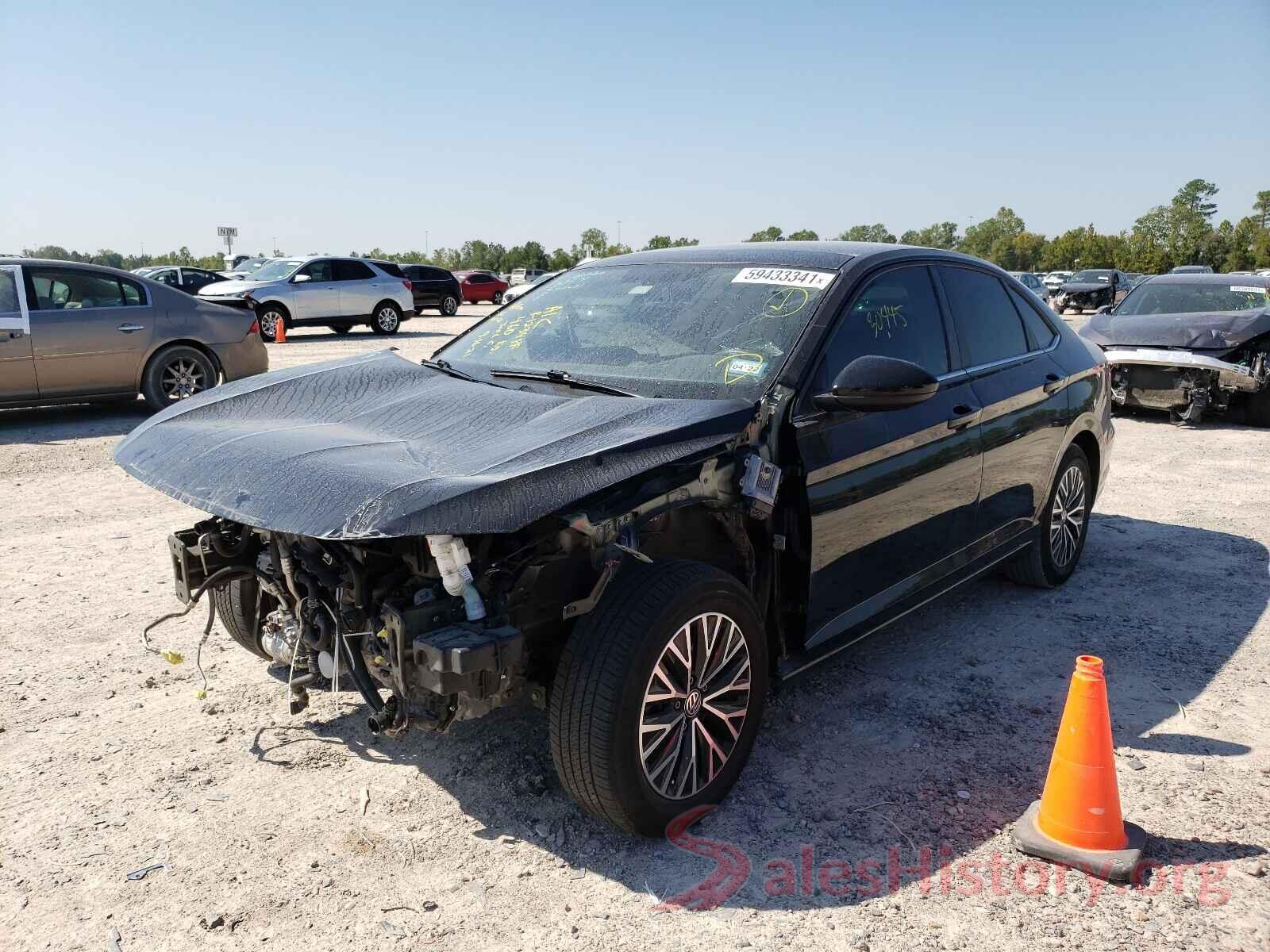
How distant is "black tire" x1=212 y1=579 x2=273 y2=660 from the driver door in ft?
7.09

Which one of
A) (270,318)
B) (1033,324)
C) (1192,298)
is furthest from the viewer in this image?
(270,318)

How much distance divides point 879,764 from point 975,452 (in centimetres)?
149

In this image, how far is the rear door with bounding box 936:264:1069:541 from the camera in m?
4.51

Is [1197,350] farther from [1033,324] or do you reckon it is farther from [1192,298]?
[1033,324]

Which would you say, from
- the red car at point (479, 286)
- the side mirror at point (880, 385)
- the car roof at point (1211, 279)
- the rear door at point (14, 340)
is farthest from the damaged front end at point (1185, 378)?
the red car at point (479, 286)

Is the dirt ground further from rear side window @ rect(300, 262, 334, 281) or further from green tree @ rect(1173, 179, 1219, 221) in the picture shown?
green tree @ rect(1173, 179, 1219, 221)

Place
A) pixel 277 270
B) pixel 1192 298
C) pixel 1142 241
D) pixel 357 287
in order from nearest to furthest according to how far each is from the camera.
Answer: pixel 1192 298 < pixel 277 270 < pixel 357 287 < pixel 1142 241

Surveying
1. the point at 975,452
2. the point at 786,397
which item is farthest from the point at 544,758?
the point at 975,452

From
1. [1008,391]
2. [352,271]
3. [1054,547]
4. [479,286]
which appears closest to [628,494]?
[1008,391]

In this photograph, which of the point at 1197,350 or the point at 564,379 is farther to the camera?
the point at 1197,350

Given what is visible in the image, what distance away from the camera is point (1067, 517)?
17.9ft

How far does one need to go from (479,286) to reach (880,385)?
121 ft

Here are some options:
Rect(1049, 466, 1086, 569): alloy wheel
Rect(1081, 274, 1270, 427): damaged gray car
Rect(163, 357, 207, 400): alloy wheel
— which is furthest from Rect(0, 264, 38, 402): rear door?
Rect(1081, 274, 1270, 427): damaged gray car

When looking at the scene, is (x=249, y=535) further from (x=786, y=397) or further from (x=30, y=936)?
(x=786, y=397)
